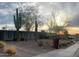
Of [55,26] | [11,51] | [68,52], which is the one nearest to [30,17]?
[55,26]

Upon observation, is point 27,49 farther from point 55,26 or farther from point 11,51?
point 55,26

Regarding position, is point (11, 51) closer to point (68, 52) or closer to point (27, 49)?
point (27, 49)

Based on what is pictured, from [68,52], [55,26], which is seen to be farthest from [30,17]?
[68,52]

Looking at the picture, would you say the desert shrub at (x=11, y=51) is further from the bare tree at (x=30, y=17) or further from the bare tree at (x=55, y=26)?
the bare tree at (x=55, y=26)

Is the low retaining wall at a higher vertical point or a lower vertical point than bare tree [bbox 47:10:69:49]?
lower

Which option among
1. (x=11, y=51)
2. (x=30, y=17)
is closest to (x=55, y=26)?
(x=30, y=17)

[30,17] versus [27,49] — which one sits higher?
[30,17]

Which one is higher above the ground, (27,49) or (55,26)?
(55,26)

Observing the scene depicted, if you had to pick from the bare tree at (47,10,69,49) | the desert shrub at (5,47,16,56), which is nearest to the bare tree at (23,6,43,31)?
the bare tree at (47,10,69,49)

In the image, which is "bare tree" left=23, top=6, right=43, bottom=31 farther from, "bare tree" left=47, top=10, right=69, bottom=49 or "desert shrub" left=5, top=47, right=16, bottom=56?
"desert shrub" left=5, top=47, right=16, bottom=56

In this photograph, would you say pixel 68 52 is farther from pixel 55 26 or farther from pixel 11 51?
pixel 11 51

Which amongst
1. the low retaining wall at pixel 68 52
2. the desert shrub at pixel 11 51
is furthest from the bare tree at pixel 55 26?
the desert shrub at pixel 11 51

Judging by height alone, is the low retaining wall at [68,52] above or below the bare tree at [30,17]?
below

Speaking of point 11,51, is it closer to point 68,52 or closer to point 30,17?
point 30,17
